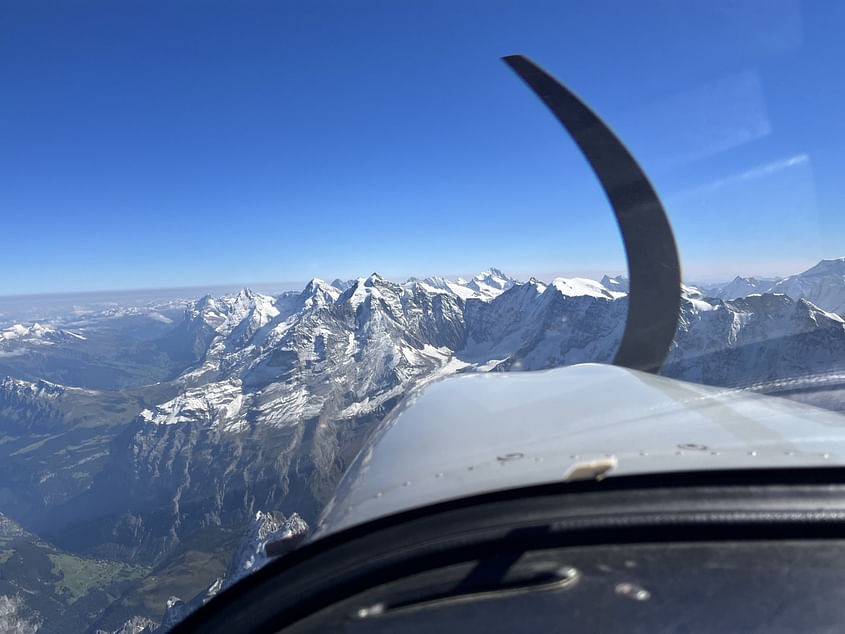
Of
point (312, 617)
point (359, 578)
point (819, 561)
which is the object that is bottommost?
point (312, 617)

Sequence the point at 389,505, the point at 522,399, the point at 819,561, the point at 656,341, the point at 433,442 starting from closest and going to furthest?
the point at 819,561 → the point at 389,505 → the point at 433,442 → the point at 522,399 → the point at 656,341

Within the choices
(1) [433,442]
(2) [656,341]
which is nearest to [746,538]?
(1) [433,442]

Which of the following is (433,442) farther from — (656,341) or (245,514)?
(245,514)

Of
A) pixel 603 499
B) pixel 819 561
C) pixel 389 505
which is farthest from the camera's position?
pixel 389 505

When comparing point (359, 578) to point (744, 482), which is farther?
point (744, 482)

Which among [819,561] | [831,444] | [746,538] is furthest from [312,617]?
[831,444]

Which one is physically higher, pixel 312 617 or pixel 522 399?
pixel 522 399

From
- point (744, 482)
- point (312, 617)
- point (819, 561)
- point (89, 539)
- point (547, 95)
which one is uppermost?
point (547, 95)

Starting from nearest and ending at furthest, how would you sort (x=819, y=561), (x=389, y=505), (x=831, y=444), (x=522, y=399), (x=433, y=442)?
(x=819, y=561)
(x=389, y=505)
(x=831, y=444)
(x=433, y=442)
(x=522, y=399)

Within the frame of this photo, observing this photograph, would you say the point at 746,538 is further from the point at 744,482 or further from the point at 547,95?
the point at 547,95
